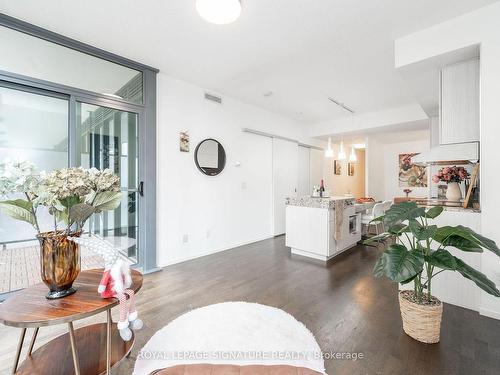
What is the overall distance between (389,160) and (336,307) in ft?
23.3

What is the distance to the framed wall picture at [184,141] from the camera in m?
3.53

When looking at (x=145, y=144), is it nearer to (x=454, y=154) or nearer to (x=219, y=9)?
(x=219, y=9)

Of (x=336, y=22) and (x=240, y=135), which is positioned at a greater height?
(x=336, y=22)

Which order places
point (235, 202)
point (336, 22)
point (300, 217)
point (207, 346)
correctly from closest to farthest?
point (207, 346)
point (336, 22)
point (300, 217)
point (235, 202)

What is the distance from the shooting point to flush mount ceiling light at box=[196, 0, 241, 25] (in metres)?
1.86

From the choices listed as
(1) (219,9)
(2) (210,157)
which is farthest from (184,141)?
(1) (219,9)

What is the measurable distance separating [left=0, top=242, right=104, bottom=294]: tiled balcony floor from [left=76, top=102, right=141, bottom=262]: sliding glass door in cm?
74

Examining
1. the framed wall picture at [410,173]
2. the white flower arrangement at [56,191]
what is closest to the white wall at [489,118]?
the white flower arrangement at [56,191]

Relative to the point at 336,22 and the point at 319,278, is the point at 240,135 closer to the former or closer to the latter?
the point at 336,22

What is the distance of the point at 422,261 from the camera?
1.56 meters

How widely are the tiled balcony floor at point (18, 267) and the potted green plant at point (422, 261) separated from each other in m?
3.16

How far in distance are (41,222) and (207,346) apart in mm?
2148

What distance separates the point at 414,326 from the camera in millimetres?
1770

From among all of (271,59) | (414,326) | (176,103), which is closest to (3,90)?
(176,103)
